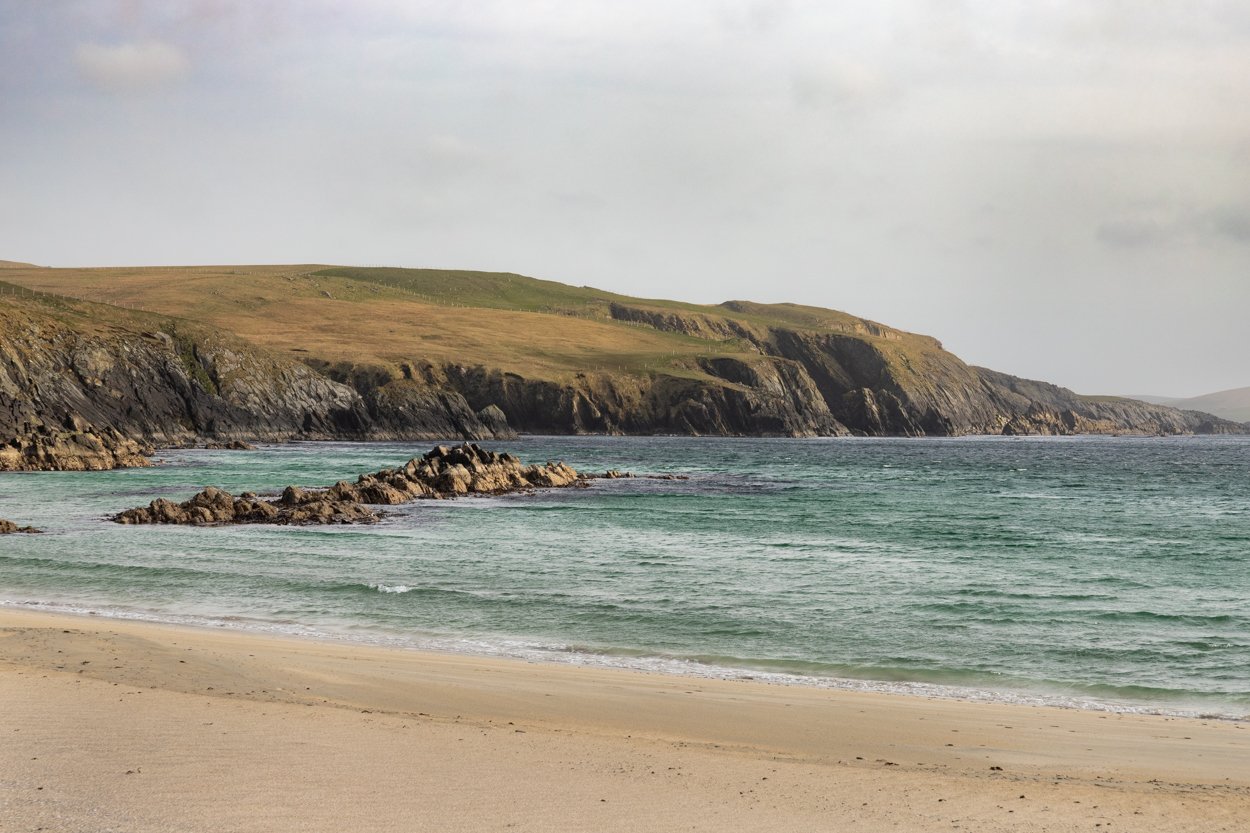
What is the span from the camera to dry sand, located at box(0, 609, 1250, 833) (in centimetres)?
922

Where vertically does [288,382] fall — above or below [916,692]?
above

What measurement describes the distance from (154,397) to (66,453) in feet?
138

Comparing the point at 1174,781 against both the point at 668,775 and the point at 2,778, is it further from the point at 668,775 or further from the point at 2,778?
the point at 2,778

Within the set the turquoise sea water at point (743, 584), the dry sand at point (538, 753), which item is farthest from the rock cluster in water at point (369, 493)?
the dry sand at point (538, 753)

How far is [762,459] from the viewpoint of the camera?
4178 inches

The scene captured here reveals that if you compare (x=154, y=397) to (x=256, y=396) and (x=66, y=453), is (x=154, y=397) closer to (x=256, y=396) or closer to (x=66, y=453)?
(x=256, y=396)

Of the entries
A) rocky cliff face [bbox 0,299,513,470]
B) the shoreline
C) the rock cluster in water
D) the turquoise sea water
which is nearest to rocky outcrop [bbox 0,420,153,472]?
rocky cliff face [bbox 0,299,513,470]

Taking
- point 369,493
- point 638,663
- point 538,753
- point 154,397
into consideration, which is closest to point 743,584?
point 638,663

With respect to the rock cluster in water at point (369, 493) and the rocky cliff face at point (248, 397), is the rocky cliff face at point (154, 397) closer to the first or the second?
the rocky cliff face at point (248, 397)

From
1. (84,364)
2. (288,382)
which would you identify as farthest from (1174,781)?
(288,382)

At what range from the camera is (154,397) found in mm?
110688

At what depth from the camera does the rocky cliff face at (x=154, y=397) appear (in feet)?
261

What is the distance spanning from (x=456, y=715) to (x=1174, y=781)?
857 centimetres

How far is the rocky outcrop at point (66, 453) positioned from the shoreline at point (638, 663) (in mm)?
51732
